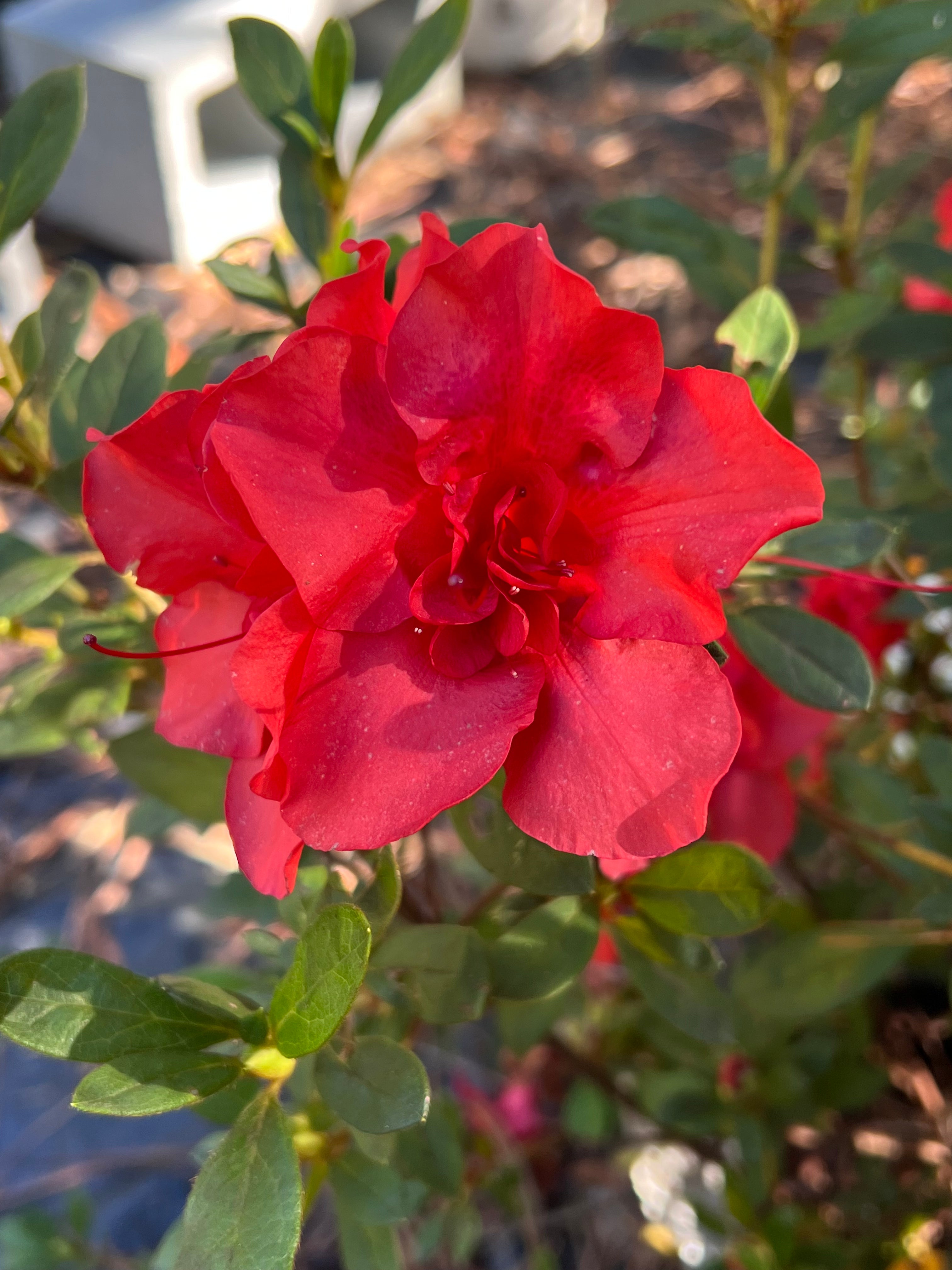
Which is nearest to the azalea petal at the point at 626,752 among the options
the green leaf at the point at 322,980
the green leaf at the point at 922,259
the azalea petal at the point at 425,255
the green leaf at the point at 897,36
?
the green leaf at the point at 322,980

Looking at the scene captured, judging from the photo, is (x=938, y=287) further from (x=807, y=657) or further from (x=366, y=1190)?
(x=366, y=1190)

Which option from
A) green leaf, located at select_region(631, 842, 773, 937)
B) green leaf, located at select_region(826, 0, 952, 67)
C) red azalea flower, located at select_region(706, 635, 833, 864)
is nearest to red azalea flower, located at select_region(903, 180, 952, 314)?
green leaf, located at select_region(826, 0, 952, 67)

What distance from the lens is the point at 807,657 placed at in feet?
2.41

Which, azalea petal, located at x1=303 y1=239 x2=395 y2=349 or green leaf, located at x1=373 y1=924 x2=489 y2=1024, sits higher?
azalea petal, located at x1=303 y1=239 x2=395 y2=349

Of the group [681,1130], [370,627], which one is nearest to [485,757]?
[370,627]

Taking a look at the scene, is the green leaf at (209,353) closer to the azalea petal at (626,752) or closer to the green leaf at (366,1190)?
the azalea petal at (626,752)

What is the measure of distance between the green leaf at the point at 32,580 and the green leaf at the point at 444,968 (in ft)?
1.11

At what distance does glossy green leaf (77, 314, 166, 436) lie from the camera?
2.71 ft

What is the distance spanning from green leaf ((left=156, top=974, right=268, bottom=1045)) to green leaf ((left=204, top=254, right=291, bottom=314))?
453 millimetres

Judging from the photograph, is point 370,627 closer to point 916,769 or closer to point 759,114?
point 916,769

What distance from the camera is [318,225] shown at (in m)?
0.83

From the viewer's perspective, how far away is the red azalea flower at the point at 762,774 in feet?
2.97

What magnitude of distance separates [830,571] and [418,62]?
0.51 m

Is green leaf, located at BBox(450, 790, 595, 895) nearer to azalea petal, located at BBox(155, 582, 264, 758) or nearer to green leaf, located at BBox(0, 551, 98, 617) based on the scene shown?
azalea petal, located at BBox(155, 582, 264, 758)
